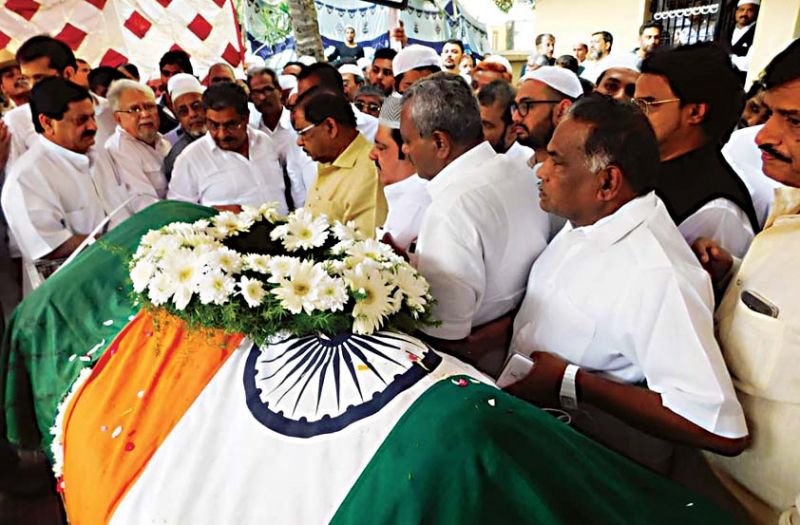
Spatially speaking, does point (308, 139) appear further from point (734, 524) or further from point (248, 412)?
point (734, 524)

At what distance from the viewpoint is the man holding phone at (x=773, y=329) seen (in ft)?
4.16

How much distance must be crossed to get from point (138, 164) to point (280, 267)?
9.59ft

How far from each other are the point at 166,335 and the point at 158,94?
568 cm

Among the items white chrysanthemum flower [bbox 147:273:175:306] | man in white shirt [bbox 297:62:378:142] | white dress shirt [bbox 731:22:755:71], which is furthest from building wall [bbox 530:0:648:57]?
white chrysanthemum flower [bbox 147:273:175:306]

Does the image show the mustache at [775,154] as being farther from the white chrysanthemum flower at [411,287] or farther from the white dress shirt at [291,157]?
the white dress shirt at [291,157]

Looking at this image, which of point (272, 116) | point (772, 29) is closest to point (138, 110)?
point (272, 116)

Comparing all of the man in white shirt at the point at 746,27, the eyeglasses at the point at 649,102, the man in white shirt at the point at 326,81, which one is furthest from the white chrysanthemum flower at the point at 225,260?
the man in white shirt at the point at 746,27

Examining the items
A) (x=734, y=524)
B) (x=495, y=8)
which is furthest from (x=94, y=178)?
(x=495, y=8)

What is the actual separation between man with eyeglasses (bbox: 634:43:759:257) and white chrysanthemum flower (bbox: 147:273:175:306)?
158 centimetres

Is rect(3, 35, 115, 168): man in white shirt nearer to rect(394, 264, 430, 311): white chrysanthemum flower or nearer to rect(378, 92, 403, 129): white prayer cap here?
rect(378, 92, 403, 129): white prayer cap

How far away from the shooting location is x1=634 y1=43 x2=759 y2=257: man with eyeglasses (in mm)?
1827

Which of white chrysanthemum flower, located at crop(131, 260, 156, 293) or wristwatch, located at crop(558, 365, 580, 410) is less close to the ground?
white chrysanthemum flower, located at crop(131, 260, 156, 293)

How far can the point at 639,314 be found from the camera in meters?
1.38

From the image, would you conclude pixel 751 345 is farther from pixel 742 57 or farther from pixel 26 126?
pixel 742 57
